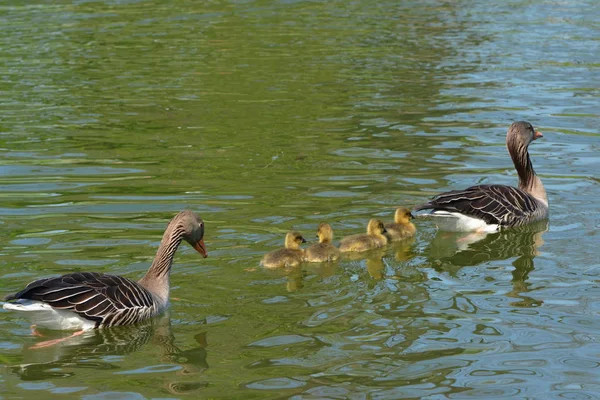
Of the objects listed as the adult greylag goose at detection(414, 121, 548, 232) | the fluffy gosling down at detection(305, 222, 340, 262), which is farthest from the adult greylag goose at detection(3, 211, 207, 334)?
the adult greylag goose at detection(414, 121, 548, 232)

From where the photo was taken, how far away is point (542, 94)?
2116cm

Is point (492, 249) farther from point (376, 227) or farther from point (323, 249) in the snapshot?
point (323, 249)

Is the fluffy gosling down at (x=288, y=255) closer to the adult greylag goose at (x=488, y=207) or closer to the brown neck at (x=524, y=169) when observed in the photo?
the adult greylag goose at (x=488, y=207)

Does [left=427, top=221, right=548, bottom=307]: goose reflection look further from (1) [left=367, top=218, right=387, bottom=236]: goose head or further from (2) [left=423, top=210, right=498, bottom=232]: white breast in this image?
(1) [left=367, top=218, right=387, bottom=236]: goose head

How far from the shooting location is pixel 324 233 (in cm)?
1232

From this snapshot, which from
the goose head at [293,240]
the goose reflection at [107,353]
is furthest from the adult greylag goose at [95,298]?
the goose head at [293,240]

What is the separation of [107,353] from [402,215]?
4.64 meters

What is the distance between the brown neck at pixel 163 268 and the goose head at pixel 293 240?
5.09 ft

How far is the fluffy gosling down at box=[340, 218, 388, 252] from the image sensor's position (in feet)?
40.6

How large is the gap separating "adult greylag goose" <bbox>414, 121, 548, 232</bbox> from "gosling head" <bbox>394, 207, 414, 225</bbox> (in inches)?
6.4

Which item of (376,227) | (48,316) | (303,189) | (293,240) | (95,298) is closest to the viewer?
(48,316)

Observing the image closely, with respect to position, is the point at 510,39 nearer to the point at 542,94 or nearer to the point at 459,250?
the point at 542,94

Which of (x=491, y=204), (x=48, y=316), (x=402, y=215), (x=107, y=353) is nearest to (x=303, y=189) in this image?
(x=402, y=215)

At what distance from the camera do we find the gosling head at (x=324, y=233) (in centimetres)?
1230
